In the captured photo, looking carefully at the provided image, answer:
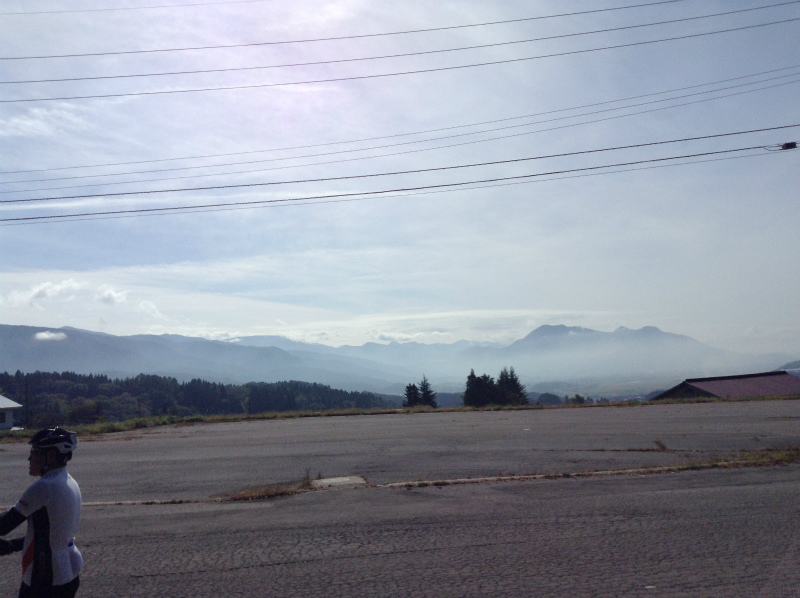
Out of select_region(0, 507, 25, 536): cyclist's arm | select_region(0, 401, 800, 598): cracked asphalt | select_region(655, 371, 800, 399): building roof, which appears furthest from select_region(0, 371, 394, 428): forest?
select_region(0, 507, 25, 536): cyclist's arm

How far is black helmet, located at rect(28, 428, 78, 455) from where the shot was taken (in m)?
4.18

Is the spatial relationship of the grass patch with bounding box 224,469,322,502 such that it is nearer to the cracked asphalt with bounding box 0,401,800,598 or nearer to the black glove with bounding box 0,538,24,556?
the cracked asphalt with bounding box 0,401,800,598

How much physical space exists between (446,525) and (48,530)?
494cm

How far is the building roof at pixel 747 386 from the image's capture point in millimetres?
31953

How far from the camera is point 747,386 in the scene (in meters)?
34.0

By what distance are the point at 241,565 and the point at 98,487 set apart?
610 cm

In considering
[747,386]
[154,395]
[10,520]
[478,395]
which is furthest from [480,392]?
[154,395]

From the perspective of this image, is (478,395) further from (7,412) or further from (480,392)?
(7,412)

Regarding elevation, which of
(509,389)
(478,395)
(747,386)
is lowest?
(478,395)

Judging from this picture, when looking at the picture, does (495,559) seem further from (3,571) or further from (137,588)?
(3,571)

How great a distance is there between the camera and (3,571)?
6.39 meters

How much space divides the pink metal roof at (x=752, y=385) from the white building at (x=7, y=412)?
4789 centimetres

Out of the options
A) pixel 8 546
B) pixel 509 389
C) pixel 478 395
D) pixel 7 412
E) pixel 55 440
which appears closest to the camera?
pixel 8 546

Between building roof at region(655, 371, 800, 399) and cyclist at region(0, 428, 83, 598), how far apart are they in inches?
1269
